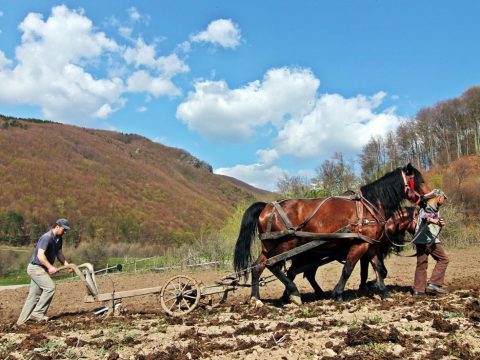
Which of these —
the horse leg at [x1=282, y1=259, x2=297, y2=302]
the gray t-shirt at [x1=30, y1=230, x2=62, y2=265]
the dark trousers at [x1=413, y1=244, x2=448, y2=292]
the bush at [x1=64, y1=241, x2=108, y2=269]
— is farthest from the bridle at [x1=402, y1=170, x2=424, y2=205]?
the bush at [x1=64, y1=241, x2=108, y2=269]

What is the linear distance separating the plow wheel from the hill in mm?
48885

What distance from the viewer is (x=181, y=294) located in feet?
26.0

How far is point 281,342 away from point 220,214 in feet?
408

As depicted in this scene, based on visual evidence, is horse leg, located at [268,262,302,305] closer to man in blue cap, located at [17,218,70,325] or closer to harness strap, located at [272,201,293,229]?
harness strap, located at [272,201,293,229]

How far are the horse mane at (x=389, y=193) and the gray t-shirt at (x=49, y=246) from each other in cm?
611

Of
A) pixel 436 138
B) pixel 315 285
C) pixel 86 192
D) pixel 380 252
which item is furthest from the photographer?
pixel 86 192

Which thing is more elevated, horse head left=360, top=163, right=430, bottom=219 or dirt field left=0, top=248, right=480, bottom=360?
horse head left=360, top=163, right=430, bottom=219

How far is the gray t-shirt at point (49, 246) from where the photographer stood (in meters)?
8.05

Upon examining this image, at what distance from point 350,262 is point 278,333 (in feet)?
9.32

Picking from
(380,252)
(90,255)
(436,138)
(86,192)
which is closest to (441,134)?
(436,138)

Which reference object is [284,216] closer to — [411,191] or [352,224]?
[352,224]

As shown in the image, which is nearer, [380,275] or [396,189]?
[380,275]

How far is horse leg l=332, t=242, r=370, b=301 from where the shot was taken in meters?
7.73

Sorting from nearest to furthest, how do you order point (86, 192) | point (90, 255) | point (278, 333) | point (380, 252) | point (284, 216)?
point (278, 333) < point (284, 216) < point (380, 252) < point (90, 255) < point (86, 192)
